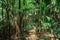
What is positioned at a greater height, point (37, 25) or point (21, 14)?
point (21, 14)

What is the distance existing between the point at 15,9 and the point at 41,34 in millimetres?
1773

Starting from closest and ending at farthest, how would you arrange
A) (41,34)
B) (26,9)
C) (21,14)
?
(26,9)
(21,14)
(41,34)

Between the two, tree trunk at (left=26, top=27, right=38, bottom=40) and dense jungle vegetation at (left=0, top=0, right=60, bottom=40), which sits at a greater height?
dense jungle vegetation at (left=0, top=0, right=60, bottom=40)

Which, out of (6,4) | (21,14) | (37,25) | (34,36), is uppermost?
(6,4)

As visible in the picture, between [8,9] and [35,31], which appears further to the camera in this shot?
[35,31]

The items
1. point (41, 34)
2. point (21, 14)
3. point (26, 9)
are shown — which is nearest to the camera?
point (26, 9)

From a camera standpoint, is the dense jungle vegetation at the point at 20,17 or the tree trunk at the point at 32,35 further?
the tree trunk at the point at 32,35

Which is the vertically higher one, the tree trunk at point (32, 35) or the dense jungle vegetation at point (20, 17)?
the dense jungle vegetation at point (20, 17)

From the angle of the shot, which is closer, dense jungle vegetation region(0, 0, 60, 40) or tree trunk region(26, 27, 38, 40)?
dense jungle vegetation region(0, 0, 60, 40)

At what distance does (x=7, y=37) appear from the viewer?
7043mm

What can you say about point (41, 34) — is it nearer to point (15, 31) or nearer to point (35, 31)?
point (35, 31)

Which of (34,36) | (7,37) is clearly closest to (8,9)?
(7,37)

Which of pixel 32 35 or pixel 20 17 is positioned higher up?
pixel 20 17

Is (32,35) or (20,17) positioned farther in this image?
(32,35)
